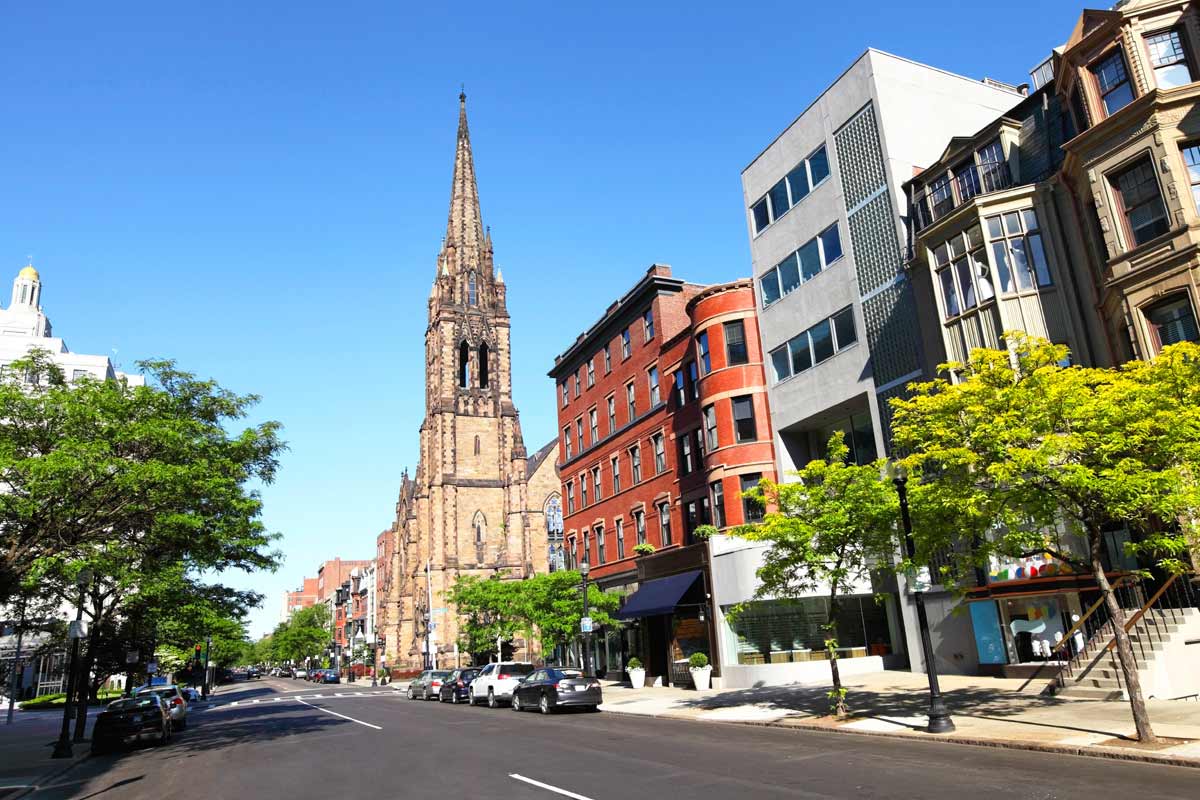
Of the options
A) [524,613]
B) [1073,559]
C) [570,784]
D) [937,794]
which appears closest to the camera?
[937,794]

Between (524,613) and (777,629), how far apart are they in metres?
16.5

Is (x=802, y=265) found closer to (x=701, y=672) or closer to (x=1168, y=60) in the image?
(x=1168, y=60)

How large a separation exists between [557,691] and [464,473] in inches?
2272

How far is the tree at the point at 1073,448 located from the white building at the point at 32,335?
8186 centimetres

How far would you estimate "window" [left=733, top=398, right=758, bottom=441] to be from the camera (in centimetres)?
3209

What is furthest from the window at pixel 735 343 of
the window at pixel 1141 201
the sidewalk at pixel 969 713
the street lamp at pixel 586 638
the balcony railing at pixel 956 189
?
the window at pixel 1141 201

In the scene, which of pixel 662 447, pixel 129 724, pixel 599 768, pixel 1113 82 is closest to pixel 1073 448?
pixel 599 768

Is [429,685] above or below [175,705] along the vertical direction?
below

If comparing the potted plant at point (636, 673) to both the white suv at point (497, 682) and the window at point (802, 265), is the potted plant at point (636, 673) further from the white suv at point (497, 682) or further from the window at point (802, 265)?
the window at point (802, 265)

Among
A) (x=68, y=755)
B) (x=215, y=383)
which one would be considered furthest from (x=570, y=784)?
(x=215, y=383)

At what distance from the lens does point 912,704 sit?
1888 cm

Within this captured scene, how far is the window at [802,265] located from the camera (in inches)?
1171

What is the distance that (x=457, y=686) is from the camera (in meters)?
35.5

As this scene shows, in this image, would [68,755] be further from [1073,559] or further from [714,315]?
[714,315]
